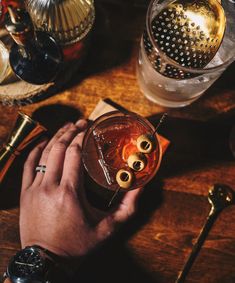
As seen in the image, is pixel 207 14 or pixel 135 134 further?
pixel 135 134

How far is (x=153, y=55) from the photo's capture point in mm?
873

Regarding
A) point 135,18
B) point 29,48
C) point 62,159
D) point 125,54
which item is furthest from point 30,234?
point 135,18

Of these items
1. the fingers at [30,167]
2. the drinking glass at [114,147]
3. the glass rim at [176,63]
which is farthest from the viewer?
the fingers at [30,167]

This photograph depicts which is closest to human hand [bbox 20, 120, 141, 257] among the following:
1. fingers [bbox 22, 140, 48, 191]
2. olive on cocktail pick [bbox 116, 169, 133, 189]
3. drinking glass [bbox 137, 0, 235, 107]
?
fingers [bbox 22, 140, 48, 191]

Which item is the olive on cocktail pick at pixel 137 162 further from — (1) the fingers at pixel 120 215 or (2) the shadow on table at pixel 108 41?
(2) the shadow on table at pixel 108 41

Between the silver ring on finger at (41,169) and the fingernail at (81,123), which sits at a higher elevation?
the fingernail at (81,123)

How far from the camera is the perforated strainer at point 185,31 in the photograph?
0.86 m

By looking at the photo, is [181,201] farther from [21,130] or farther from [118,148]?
[21,130]

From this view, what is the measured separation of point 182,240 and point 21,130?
547 millimetres

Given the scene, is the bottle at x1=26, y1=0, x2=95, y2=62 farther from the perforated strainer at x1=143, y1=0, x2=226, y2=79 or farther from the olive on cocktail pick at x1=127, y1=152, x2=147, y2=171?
the olive on cocktail pick at x1=127, y1=152, x2=147, y2=171

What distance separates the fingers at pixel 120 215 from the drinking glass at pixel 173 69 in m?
0.29

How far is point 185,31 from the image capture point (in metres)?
0.87

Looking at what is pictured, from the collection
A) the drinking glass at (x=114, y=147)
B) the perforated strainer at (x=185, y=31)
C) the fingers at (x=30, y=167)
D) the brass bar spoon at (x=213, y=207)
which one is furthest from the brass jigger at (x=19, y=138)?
the brass bar spoon at (x=213, y=207)

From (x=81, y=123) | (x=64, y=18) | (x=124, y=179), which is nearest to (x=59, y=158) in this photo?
(x=81, y=123)
